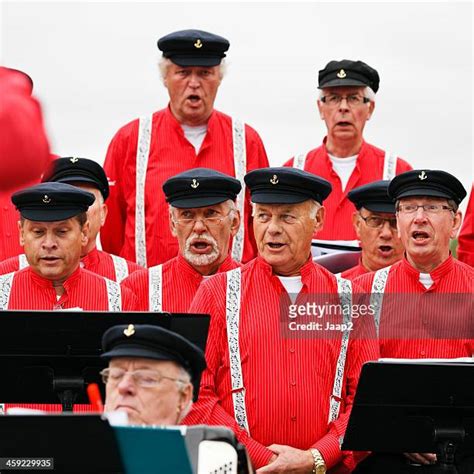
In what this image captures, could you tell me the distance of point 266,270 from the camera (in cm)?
681

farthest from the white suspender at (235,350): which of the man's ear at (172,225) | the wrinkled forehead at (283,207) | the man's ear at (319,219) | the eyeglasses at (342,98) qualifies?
the eyeglasses at (342,98)

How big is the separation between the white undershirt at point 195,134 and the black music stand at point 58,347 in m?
2.58

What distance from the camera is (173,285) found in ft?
24.1

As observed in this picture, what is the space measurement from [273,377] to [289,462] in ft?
1.44

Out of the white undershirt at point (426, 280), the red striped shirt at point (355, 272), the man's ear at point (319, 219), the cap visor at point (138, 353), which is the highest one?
the man's ear at point (319, 219)

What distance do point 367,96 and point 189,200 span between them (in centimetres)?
210

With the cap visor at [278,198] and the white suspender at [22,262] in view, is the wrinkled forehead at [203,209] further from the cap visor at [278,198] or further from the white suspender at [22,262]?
the white suspender at [22,262]

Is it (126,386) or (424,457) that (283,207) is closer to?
(424,457)

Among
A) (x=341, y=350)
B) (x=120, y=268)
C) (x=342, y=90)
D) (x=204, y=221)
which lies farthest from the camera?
(x=342, y=90)

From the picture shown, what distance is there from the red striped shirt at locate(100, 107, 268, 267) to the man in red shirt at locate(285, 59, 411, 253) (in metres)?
0.46

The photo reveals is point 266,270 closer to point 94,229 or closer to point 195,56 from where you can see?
point 94,229

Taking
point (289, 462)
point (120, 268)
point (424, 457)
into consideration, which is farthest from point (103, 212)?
point (424, 457)

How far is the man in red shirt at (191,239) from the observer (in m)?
7.30

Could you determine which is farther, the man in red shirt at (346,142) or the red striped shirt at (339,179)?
the man in red shirt at (346,142)
